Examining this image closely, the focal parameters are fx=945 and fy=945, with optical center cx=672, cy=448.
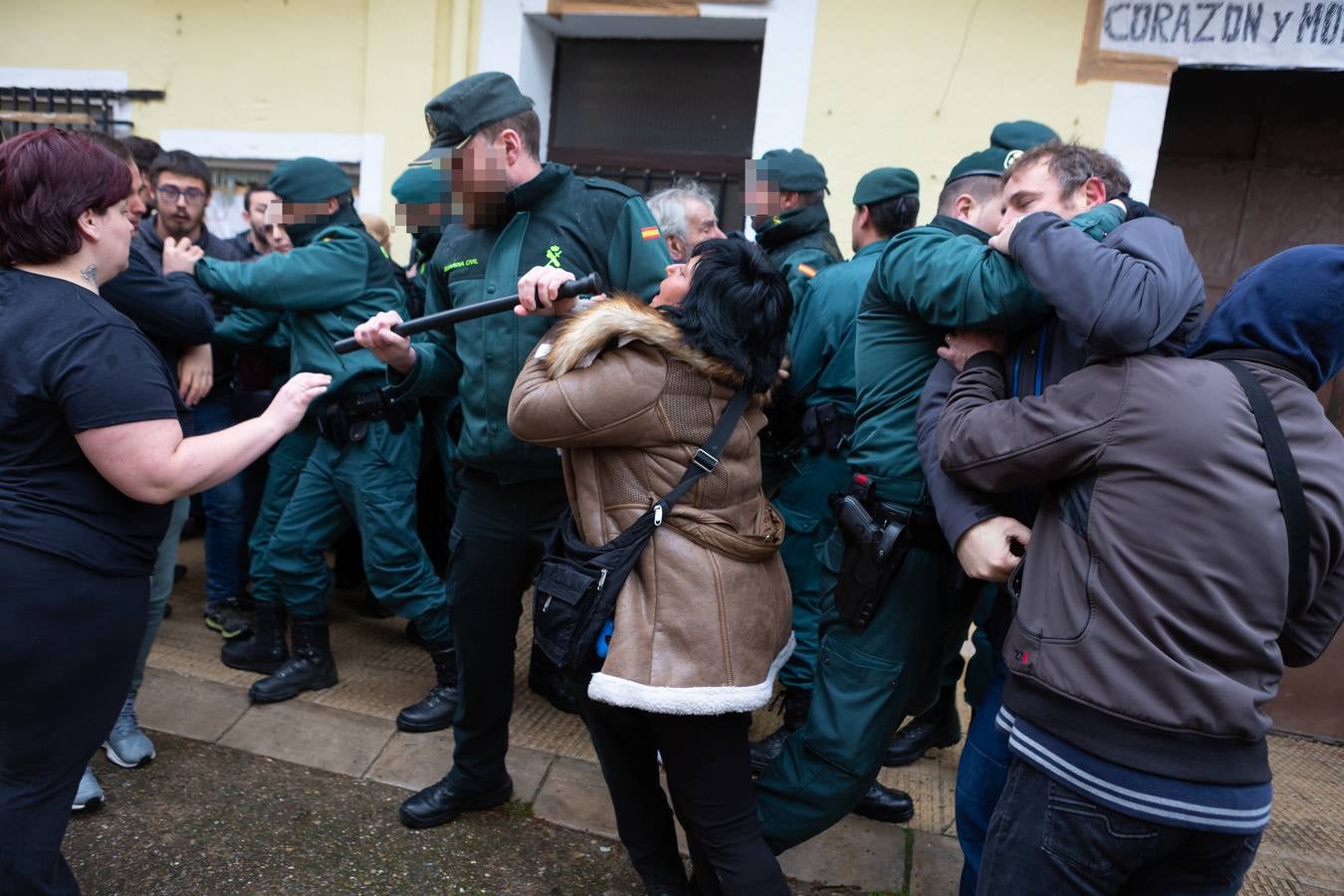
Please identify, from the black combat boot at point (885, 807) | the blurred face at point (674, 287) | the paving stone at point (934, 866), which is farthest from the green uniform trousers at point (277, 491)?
the paving stone at point (934, 866)

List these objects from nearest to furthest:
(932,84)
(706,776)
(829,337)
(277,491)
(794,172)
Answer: (706,776) → (829,337) → (794,172) → (277,491) → (932,84)

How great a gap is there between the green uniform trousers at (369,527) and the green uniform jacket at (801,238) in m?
1.58

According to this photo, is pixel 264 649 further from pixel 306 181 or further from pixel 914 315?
pixel 914 315

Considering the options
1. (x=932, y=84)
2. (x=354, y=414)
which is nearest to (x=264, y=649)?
(x=354, y=414)

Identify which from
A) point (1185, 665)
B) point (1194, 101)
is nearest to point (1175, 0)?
point (1194, 101)

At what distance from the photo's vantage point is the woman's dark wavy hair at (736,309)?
6.45ft

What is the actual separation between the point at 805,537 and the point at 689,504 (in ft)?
4.82

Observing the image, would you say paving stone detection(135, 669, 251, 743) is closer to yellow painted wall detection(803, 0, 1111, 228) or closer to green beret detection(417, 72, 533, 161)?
green beret detection(417, 72, 533, 161)

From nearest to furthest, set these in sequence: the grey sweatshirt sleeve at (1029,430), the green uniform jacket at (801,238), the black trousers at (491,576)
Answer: the grey sweatshirt sleeve at (1029,430), the black trousers at (491,576), the green uniform jacket at (801,238)

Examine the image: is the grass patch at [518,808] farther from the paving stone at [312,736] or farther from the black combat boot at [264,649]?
the black combat boot at [264,649]

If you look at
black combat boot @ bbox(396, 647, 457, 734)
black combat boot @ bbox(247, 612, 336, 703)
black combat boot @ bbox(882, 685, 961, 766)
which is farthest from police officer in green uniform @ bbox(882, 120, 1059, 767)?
black combat boot @ bbox(247, 612, 336, 703)

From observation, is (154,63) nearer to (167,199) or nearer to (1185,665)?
(167,199)

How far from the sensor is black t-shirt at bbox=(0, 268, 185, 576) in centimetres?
184

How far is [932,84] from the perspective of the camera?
464 centimetres
